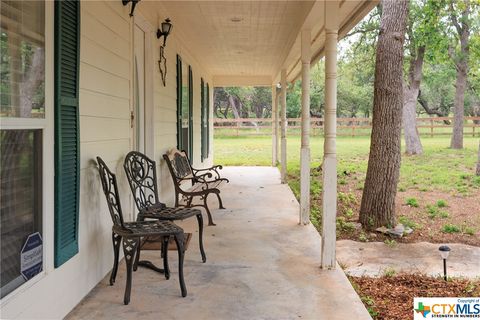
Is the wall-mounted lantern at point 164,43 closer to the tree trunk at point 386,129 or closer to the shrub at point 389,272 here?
the tree trunk at point 386,129

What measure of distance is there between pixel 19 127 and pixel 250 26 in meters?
4.35

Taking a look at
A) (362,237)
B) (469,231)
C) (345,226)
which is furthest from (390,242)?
(469,231)

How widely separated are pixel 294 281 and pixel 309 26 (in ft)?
9.76

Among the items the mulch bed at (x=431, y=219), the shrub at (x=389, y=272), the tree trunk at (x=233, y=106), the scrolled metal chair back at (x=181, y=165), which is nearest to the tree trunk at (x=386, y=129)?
the mulch bed at (x=431, y=219)

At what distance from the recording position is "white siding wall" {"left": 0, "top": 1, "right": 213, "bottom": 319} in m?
2.31

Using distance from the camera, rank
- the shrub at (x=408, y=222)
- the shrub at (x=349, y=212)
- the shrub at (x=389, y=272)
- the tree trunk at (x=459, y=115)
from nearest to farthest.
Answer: the shrub at (x=389, y=272), the shrub at (x=408, y=222), the shrub at (x=349, y=212), the tree trunk at (x=459, y=115)

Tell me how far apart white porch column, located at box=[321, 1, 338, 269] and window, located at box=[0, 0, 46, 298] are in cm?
213

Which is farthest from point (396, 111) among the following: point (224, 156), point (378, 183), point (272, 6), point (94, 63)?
point (224, 156)

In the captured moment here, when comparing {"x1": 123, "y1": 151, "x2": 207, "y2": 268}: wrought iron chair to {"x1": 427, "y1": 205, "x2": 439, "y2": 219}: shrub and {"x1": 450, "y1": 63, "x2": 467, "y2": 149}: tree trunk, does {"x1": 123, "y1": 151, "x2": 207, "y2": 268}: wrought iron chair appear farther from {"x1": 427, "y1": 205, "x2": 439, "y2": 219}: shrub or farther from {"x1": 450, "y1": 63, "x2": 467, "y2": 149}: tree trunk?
{"x1": 450, "y1": 63, "x2": 467, "y2": 149}: tree trunk

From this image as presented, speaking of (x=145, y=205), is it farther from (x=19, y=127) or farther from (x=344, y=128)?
(x=344, y=128)

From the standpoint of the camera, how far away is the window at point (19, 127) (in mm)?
1917

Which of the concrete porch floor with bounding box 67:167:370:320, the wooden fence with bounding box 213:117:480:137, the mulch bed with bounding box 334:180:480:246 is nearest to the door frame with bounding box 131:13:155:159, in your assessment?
the concrete porch floor with bounding box 67:167:370:320

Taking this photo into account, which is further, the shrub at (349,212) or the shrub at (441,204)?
the shrub at (441,204)

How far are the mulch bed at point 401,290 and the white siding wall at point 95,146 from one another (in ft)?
6.09
